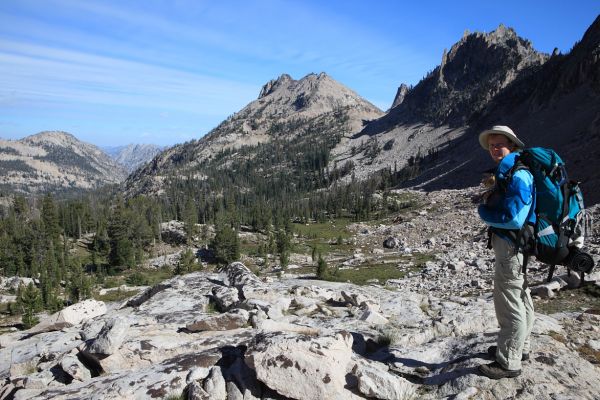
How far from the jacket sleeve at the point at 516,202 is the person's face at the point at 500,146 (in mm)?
875

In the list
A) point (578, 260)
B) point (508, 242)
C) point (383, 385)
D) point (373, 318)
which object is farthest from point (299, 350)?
point (373, 318)

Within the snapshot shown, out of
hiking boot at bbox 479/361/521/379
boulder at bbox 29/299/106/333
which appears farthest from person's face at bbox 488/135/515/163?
boulder at bbox 29/299/106/333

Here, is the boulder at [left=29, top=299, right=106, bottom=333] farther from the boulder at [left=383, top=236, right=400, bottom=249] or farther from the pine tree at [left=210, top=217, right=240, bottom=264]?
the pine tree at [left=210, top=217, right=240, bottom=264]

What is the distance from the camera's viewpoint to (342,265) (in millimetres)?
62094

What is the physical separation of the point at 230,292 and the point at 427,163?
536ft

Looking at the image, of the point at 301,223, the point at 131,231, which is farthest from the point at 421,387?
the point at 301,223

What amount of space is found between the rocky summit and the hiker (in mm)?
572

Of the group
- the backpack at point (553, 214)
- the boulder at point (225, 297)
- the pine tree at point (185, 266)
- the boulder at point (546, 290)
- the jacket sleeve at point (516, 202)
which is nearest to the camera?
the jacket sleeve at point (516, 202)

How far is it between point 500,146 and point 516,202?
4.68 feet

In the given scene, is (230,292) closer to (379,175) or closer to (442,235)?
(442,235)

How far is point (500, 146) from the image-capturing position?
755 cm

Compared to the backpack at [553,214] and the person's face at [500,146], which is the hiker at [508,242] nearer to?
the person's face at [500,146]

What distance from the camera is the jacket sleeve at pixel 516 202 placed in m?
6.65

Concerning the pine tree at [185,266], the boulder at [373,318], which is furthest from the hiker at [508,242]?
the pine tree at [185,266]
